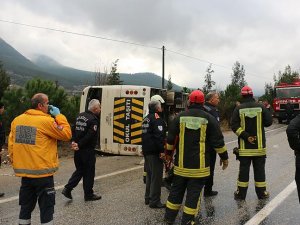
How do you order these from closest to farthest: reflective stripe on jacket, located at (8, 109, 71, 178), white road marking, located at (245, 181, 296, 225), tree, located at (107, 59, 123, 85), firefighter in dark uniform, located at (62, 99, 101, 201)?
reflective stripe on jacket, located at (8, 109, 71, 178) → white road marking, located at (245, 181, 296, 225) → firefighter in dark uniform, located at (62, 99, 101, 201) → tree, located at (107, 59, 123, 85)

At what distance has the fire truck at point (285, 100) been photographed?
2775cm

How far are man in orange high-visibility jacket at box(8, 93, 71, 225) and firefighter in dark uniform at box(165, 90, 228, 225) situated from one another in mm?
1489

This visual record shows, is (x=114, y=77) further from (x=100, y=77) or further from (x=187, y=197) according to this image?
(x=187, y=197)

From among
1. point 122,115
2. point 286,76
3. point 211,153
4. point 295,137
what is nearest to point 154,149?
point 211,153

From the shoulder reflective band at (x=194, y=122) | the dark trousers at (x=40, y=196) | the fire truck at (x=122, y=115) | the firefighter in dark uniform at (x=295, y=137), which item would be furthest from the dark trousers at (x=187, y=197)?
the fire truck at (x=122, y=115)

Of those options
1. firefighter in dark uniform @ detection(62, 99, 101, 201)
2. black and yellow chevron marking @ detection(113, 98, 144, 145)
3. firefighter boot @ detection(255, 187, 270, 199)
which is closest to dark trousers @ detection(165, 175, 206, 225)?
firefighter boot @ detection(255, 187, 270, 199)

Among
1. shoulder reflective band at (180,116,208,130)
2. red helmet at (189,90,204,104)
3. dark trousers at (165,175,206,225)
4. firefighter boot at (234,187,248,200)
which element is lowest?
firefighter boot at (234,187,248,200)

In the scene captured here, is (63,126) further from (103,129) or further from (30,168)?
(103,129)

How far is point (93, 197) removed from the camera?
6949 mm

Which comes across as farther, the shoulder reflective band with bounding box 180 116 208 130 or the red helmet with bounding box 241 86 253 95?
the red helmet with bounding box 241 86 253 95

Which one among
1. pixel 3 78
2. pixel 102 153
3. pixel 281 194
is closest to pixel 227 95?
pixel 3 78

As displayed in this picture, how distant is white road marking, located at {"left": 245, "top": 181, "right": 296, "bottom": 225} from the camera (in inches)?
223

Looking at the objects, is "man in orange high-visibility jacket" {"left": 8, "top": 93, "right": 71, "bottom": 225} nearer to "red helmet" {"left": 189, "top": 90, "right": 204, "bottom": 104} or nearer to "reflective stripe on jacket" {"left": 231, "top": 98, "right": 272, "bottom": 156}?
"red helmet" {"left": 189, "top": 90, "right": 204, "bottom": 104}

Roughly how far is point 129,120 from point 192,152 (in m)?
6.58
